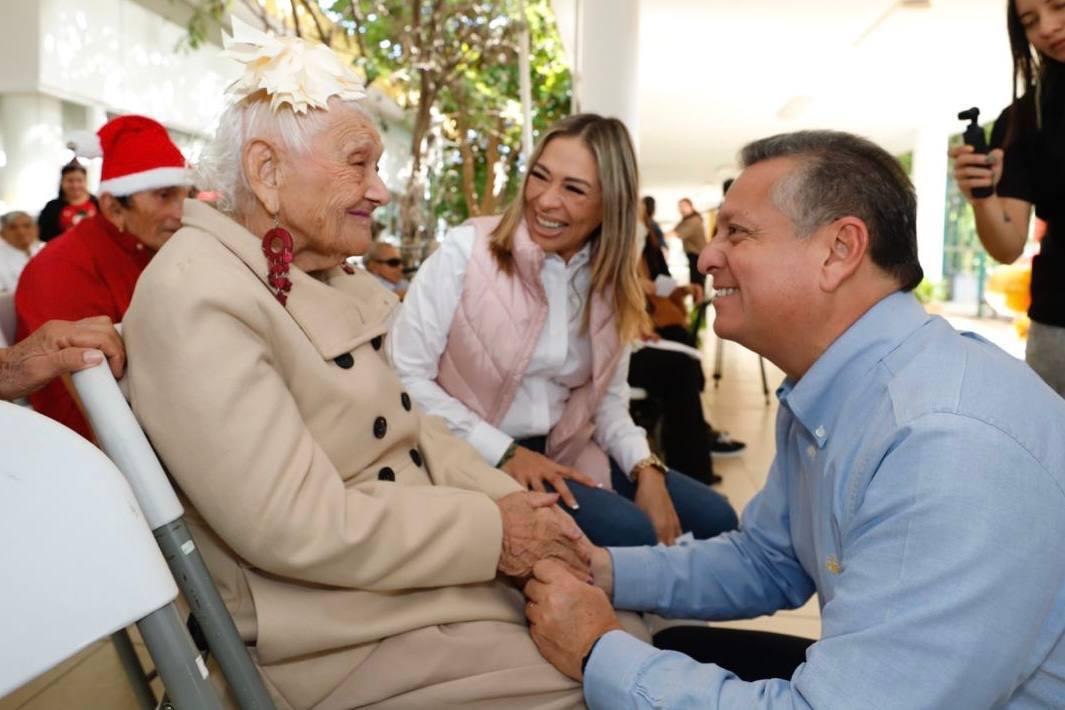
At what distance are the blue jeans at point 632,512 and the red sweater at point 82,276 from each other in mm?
1373

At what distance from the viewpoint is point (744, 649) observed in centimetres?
151

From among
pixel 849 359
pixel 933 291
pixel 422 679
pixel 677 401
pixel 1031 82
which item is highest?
pixel 1031 82

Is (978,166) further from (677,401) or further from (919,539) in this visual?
(677,401)

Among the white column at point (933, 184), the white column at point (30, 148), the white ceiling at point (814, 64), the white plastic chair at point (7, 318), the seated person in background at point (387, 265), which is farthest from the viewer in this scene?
the white column at point (933, 184)

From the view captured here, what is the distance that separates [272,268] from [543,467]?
3.14ft

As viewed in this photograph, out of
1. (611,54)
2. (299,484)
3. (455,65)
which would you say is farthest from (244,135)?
(611,54)

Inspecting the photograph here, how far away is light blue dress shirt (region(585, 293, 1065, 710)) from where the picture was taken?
0.91m

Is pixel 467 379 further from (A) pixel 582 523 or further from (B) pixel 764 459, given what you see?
(B) pixel 764 459

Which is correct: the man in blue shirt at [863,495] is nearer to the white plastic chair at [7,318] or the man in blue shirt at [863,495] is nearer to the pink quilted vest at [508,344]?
the pink quilted vest at [508,344]

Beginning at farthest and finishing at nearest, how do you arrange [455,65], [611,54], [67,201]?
[67,201], [611,54], [455,65]

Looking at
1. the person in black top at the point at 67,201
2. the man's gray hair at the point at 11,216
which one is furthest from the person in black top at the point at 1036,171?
the man's gray hair at the point at 11,216

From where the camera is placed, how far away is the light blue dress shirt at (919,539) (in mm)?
913

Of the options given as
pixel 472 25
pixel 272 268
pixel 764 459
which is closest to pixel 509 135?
pixel 472 25

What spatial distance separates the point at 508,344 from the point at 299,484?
110 centimetres
